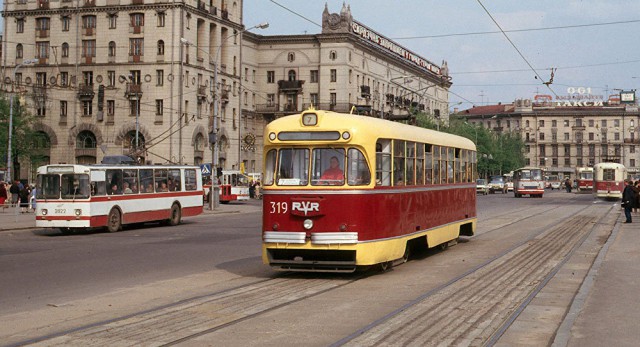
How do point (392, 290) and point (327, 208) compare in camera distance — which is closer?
point (392, 290)

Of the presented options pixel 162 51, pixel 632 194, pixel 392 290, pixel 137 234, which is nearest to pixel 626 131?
pixel 162 51

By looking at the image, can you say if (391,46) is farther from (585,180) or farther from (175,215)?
(175,215)

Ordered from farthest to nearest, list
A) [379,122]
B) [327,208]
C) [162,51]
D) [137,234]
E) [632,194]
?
1. [162,51]
2. [632,194]
3. [137,234]
4. [379,122]
5. [327,208]

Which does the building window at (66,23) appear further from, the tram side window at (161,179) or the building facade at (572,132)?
the building facade at (572,132)

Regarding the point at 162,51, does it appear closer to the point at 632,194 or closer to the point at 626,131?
the point at 632,194

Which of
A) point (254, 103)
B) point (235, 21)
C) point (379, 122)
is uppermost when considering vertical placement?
point (235, 21)

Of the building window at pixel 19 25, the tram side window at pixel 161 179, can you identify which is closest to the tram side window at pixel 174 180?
the tram side window at pixel 161 179

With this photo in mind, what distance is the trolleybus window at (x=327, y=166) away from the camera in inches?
520

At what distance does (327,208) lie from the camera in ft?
42.8

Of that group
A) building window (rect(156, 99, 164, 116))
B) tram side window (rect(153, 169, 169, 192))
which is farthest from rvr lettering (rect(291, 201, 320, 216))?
building window (rect(156, 99, 164, 116))

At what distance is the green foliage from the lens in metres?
112

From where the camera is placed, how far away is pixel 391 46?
337ft

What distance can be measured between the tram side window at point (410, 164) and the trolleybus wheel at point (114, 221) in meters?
14.3

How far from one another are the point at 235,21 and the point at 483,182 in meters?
30.8
